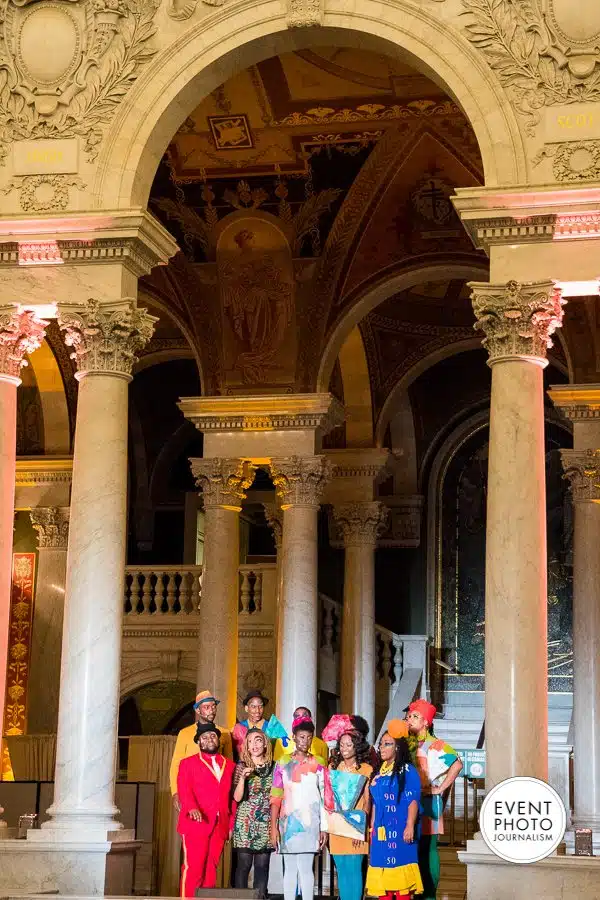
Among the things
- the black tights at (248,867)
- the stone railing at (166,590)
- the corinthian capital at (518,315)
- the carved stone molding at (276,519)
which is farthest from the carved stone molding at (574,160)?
the stone railing at (166,590)

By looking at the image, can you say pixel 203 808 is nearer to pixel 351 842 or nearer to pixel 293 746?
pixel 293 746

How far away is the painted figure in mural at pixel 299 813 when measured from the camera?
870 cm

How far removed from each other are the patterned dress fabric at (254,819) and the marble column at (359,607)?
27.9 ft

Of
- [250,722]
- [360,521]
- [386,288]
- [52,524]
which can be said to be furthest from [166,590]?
[250,722]

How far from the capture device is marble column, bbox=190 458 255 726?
15312 mm

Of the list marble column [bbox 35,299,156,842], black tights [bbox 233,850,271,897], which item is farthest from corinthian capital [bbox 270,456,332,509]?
black tights [bbox 233,850,271,897]

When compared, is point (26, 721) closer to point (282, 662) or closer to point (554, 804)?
point (282, 662)

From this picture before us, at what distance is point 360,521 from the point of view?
18031 millimetres

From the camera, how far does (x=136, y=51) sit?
11.1 m

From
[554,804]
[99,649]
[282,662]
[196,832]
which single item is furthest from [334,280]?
[554,804]

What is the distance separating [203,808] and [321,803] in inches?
30.5

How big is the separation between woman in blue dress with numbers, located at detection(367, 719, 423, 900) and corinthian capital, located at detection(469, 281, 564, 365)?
3222 mm

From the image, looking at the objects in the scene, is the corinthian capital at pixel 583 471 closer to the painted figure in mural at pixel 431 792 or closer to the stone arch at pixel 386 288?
the stone arch at pixel 386 288

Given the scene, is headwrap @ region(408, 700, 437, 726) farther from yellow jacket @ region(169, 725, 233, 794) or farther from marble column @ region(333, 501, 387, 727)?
marble column @ region(333, 501, 387, 727)
